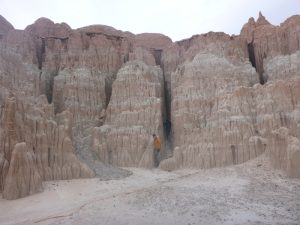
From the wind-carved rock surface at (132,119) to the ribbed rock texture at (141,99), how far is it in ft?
0.37

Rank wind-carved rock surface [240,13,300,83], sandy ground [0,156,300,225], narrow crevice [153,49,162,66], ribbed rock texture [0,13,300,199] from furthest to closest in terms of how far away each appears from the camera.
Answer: narrow crevice [153,49,162,66]
wind-carved rock surface [240,13,300,83]
ribbed rock texture [0,13,300,199]
sandy ground [0,156,300,225]

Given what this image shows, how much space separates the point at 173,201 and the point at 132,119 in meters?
19.1

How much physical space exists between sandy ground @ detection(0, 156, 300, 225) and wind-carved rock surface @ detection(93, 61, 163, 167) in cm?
704

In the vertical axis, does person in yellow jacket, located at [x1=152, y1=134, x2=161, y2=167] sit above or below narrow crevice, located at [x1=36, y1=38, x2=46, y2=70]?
below

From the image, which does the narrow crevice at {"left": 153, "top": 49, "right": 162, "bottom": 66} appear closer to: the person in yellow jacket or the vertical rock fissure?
the vertical rock fissure

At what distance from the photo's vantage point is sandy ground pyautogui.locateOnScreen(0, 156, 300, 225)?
1819 centimetres

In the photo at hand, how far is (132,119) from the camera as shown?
39.3m

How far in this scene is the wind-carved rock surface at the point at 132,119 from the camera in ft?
121

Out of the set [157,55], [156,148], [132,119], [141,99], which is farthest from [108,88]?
[156,148]

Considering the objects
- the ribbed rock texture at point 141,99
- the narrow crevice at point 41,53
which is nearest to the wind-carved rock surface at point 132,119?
the ribbed rock texture at point 141,99

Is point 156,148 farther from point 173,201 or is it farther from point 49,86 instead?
point 173,201

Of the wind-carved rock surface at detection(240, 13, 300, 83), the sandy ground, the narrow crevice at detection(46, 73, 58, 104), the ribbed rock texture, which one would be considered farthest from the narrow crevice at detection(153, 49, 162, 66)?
the sandy ground

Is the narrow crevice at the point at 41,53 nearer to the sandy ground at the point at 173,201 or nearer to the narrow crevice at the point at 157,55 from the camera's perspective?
the narrow crevice at the point at 157,55

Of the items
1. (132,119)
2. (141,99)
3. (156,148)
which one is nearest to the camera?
(156,148)
